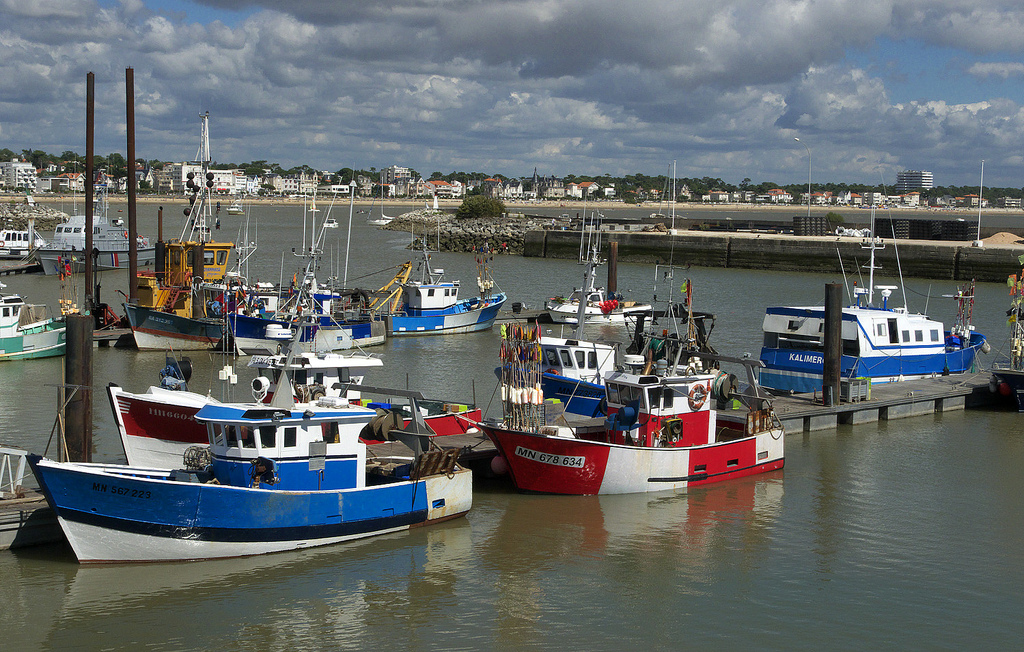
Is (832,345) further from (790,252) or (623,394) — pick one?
(790,252)

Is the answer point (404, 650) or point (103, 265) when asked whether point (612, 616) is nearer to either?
point (404, 650)

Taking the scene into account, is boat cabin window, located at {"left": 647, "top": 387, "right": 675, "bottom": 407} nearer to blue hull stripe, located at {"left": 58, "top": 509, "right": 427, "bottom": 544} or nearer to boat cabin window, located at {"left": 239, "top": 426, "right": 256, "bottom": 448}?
blue hull stripe, located at {"left": 58, "top": 509, "right": 427, "bottom": 544}

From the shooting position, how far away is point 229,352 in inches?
1316

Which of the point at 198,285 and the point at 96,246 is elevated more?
the point at 96,246

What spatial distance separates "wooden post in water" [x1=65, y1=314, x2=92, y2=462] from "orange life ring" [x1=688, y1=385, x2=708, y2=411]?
10398 millimetres

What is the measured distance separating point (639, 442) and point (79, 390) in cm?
963

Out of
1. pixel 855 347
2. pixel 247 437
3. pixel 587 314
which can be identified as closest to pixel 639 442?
pixel 247 437

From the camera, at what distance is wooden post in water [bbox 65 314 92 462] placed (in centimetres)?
1638

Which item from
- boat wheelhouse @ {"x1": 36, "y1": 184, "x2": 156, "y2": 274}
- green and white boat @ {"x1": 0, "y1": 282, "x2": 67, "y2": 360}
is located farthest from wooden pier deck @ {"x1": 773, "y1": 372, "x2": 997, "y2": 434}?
boat wheelhouse @ {"x1": 36, "y1": 184, "x2": 156, "y2": 274}

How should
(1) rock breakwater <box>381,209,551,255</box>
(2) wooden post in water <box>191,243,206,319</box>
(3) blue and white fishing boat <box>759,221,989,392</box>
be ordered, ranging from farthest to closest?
1. (1) rock breakwater <box>381,209,551,255</box>
2. (2) wooden post in water <box>191,243,206,319</box>
3. (3) blue and white fishing boat <box>759,221,989,392</box>

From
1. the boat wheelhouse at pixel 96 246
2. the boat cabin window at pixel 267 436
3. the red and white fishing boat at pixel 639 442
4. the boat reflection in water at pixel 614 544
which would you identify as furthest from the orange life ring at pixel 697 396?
the boat wheelhouse at pixel 96 246

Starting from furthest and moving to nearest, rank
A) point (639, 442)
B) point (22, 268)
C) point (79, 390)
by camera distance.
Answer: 1. point (22, 268)
2. point (639, 442)
3. point (79, 390)

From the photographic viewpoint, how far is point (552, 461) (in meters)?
17.7

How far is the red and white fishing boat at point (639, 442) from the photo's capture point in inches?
696
